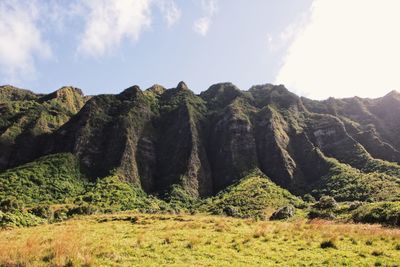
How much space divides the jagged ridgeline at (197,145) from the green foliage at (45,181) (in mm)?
437

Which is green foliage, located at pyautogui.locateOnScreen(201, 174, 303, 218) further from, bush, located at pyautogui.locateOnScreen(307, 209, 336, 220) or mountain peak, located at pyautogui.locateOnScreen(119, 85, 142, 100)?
mountain peak, located at pyautogui.locateOnScreen(119, 85, 142, 100)

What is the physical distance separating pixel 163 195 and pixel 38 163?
38.2 meters

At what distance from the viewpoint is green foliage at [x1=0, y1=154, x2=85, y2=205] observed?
4108 inches

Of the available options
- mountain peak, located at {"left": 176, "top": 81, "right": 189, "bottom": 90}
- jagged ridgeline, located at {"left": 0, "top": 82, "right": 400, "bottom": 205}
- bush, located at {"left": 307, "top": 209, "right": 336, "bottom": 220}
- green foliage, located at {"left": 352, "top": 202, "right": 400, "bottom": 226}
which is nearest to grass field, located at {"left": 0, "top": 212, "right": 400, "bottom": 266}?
green foliage, located at {"left": 352, "top": 202, "right": 400, "bottom": 226}

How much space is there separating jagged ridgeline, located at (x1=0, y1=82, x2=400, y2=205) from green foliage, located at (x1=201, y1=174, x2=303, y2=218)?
9611mm

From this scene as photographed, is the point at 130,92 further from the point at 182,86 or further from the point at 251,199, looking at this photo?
the point at 251,199

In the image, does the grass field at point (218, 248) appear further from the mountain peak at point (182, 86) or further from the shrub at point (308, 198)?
the mountain peak at point (182, 86)

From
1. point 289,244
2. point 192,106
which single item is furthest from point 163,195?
point 289,244

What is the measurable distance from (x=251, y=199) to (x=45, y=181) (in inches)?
2192

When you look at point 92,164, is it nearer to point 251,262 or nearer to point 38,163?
point 38,163

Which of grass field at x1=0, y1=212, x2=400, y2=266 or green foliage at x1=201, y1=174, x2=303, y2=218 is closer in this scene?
grass field at x1=0, y1=212, x2=400, y2=266

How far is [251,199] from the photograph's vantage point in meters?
97.1

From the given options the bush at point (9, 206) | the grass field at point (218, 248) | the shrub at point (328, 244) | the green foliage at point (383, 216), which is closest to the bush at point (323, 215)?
the green foliage at point (383, 216)

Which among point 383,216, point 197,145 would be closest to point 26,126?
point 197,145
